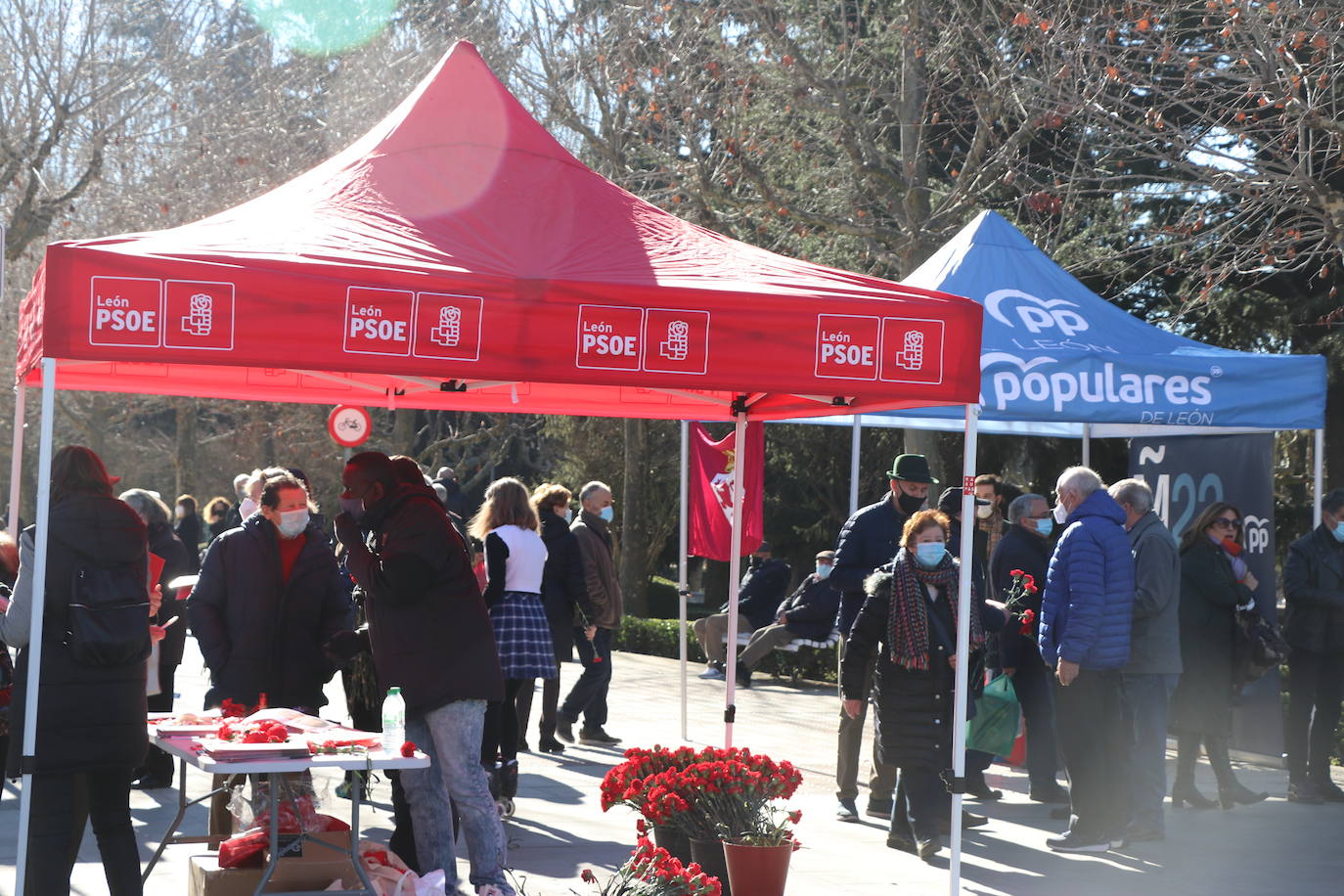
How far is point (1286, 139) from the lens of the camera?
1217 cm

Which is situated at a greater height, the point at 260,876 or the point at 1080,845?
the point at 260,876

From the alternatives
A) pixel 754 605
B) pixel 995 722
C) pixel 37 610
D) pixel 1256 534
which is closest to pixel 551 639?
pixel 995 722

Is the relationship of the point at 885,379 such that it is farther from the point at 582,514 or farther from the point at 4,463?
the point at 4,463

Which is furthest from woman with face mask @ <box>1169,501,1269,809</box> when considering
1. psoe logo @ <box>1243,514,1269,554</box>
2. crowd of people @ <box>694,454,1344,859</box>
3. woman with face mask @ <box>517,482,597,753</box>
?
woman with face mask @ <box>517,482,597,753</box>

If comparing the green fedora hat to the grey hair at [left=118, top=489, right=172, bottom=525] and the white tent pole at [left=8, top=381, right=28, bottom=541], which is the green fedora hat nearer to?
the grey hair at [left=118, top=489, right=172, bottom=525]

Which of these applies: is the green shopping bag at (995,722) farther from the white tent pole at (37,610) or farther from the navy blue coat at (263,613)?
the white tent pole at (37,610)

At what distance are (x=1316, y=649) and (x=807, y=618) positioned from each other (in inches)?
217

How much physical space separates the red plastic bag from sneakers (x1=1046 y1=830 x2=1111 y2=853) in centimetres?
422

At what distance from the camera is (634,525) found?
72.8ft

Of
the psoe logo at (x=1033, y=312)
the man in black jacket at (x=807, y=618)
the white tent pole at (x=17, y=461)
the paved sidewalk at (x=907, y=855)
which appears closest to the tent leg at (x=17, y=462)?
the white tent pole at (x=17, y=461)

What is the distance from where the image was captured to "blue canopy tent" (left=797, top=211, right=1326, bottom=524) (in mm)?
8516

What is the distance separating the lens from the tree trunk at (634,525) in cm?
2170

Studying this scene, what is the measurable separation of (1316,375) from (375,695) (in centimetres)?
608

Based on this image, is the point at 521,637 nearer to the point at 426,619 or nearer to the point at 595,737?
the point at 426,619
